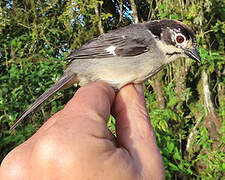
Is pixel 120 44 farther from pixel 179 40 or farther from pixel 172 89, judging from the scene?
pixel 172 89

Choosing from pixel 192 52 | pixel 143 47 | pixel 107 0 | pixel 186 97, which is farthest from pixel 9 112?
pixel 107 0

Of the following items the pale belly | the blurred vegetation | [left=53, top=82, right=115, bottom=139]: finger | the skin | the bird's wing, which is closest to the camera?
the skin

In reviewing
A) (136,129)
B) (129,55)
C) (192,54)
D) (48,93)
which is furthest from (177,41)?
(48,93)

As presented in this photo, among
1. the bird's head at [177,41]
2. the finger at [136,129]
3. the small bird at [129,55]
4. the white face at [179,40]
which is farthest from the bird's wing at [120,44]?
the finger at [136,129]

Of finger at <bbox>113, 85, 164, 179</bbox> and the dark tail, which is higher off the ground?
the dark tail

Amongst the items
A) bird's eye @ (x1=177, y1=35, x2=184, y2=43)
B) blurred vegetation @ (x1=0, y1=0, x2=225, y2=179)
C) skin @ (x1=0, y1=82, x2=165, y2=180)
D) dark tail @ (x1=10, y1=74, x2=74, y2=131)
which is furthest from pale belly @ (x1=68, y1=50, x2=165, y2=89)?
blurred vegetation @ (x1=0, y1=0, x2=225, y2=179)

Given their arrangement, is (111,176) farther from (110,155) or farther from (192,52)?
(192,52)

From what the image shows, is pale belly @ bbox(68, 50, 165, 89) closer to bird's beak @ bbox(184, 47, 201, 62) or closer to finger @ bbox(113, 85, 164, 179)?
finger @ bbox(113, 85, 164, 179)
